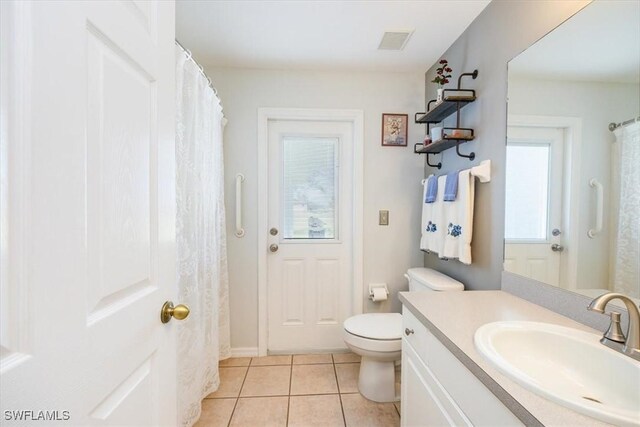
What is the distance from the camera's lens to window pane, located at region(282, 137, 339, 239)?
7.19 ft

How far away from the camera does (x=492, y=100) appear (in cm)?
141

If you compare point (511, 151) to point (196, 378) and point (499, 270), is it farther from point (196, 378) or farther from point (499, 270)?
point (196, 378)

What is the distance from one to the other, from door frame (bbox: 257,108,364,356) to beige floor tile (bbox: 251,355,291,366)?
1.9 inches

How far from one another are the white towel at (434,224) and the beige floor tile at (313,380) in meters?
1.12

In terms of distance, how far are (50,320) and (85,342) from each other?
0.32ft

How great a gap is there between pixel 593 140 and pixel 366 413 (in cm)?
168

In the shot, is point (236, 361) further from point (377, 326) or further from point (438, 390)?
point (438, 390)

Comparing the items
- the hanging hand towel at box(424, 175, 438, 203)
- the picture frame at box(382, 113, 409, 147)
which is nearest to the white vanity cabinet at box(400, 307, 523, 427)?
the hanging hand towel at box(424, 175, 438, 203)

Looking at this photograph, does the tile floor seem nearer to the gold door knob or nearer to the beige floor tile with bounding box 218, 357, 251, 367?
the beige floor tile with bounding box 218, 357, 251, 367

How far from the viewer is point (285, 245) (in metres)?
2.19

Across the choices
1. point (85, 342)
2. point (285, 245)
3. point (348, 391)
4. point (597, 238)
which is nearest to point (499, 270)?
point (597, 238)

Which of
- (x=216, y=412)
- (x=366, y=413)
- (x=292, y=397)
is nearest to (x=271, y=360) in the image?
(x=292, y=397)

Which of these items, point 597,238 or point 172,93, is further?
point 597,238

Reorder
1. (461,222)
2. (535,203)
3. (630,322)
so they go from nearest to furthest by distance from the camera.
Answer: (630,322), (535,203), (461,222)
